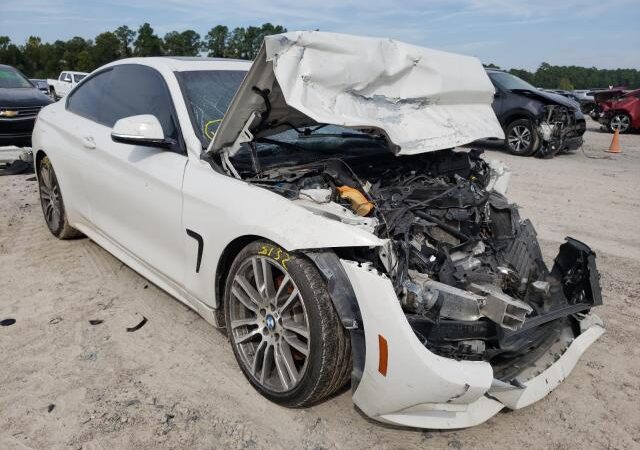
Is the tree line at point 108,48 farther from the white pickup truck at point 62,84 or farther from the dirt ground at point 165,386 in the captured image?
the dirt ground at point 165,386

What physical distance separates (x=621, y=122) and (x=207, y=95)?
16.4 metres

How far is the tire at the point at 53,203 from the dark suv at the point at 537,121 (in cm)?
864

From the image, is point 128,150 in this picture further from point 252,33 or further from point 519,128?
point 252,33

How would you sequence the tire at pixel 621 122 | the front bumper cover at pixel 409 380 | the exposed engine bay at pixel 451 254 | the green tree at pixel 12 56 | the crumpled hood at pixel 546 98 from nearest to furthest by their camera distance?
the front bumper cover at pixel 409 380 < the exposed engine bay at pixel 451 254 < the crumpled hood at pixel 546 98 < the tire at pixel 621 122 < the green tree at pixel 12 56

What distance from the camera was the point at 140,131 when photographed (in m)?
2.95

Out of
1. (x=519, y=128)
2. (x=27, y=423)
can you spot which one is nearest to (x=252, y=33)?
(x=519, y=128)

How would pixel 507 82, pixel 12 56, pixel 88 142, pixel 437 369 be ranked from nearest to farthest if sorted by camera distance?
pixel 437 369
pixel 88 142
pixel 507 82
pixel 12 56

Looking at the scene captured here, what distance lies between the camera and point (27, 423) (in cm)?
249

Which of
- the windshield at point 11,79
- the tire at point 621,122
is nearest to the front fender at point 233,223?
the windshield at point 11,79

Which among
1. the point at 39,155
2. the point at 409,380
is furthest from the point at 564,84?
the point at 409,380

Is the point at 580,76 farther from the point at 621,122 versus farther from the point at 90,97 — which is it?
the point at 90,97

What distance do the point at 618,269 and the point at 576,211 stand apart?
2093 mm

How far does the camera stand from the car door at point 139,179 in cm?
305

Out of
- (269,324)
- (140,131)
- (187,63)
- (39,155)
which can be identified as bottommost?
(269,324)
